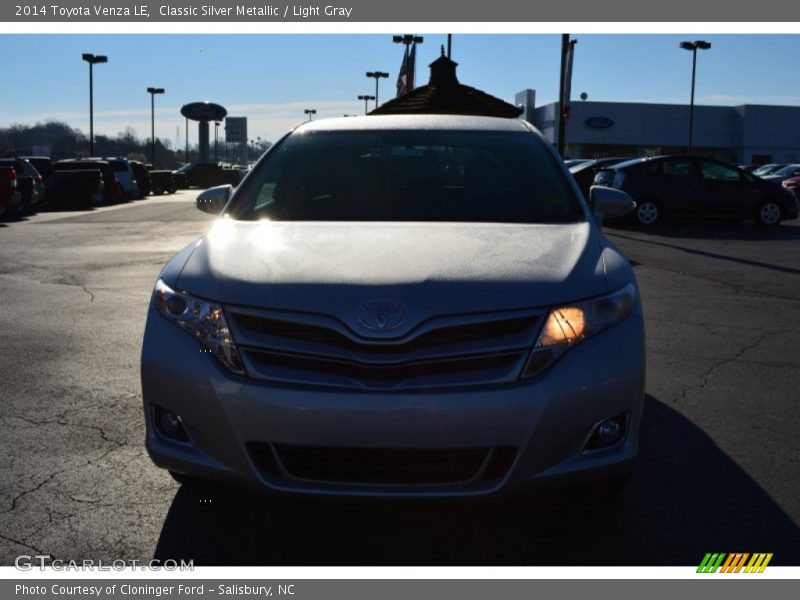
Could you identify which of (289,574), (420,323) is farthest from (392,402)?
(289,574)

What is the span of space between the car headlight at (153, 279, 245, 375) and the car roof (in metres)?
1.85

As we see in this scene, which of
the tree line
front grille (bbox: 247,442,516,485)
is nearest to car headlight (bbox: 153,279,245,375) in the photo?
front grille (bbox: 247,442,516,485)

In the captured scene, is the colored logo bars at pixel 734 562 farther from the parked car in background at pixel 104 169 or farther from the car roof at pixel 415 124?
the parked car in background at pixel 104 169

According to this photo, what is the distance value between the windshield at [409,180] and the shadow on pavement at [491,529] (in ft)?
4.11

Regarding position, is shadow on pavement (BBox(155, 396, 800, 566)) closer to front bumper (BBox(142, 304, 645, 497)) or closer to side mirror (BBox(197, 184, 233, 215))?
front bumper (BBox(142, 304, 645, 497))

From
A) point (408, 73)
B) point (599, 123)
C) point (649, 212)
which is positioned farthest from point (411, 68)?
point (599, 123)

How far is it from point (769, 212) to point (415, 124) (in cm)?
1759

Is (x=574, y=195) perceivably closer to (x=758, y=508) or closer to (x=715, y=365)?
(x=758, y=508)

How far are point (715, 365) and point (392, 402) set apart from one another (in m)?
4.12

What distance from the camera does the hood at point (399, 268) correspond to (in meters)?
3.20

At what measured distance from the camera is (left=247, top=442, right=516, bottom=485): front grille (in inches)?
124

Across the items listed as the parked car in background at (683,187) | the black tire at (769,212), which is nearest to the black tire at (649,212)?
the parked car in background at (683,187)

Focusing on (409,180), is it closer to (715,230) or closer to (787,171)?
(715,230)

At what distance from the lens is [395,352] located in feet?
Result: 10.2
